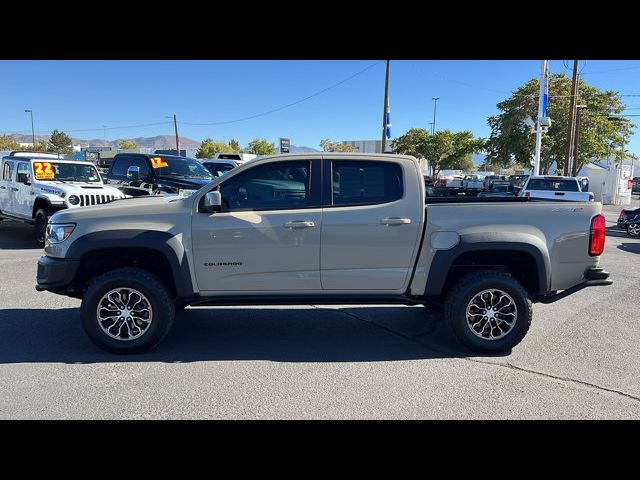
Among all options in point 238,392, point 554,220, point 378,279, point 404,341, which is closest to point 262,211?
point 378,279

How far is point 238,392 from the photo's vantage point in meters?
3.69

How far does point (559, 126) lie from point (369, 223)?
3389 centimetres

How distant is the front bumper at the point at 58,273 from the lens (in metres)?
4.32

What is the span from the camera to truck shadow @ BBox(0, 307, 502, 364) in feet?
14.6

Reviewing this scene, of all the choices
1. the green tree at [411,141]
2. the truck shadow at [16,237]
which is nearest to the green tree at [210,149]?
the green tree at [411,141]

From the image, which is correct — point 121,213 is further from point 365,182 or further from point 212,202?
point 365,182

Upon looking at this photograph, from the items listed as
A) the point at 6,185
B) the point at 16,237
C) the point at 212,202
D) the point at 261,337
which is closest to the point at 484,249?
the point at 261,337

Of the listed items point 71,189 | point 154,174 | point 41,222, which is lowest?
point 41,222

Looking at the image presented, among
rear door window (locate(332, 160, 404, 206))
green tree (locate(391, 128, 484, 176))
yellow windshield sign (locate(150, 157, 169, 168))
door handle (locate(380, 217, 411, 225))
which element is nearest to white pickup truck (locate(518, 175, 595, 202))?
yellow windshield sign (locate(150, 157, 169, 168))

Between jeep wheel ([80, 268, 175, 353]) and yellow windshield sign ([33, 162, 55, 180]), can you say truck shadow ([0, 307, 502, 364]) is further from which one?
yellow windshield sign ([33, 162, 55, 180])

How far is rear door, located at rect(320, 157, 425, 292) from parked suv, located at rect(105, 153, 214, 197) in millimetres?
7870

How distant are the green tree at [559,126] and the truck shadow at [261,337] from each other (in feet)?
106

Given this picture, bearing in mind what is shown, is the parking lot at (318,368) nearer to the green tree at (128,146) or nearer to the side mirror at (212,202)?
the side mirror at (212,202)

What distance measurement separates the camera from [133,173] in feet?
39.3
